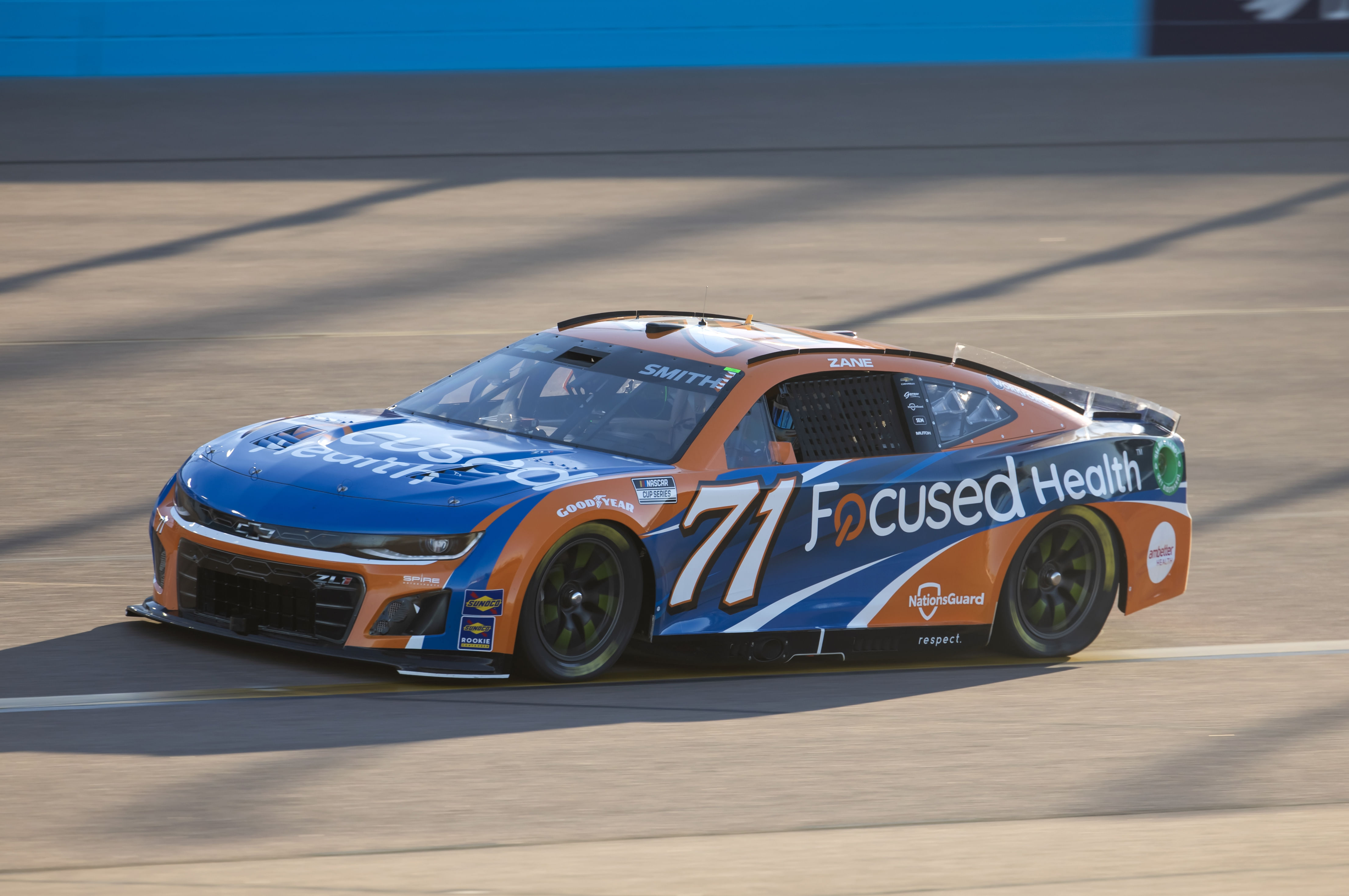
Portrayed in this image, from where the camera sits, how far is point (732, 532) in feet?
24.9

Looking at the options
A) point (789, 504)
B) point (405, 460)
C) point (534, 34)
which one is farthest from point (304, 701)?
point (534, 34)

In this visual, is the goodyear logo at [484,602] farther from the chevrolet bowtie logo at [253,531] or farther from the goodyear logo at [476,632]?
the chevrolet bowtie logo at [253,531]

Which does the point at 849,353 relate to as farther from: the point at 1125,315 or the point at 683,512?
the point at 1125,315

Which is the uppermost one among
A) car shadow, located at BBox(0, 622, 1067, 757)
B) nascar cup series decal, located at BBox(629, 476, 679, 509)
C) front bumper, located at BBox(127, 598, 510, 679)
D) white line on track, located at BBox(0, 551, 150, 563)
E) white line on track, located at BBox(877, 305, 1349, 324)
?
white line on track, located at BBox(877, 305, 1349, 324)

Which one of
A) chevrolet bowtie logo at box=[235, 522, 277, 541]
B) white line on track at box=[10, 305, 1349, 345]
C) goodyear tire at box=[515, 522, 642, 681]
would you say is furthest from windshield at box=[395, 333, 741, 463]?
white line on track at box=[10, 305, 1349, 345]

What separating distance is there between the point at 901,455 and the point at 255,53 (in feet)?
59.4

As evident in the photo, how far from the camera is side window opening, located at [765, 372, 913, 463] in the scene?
7.94 metres

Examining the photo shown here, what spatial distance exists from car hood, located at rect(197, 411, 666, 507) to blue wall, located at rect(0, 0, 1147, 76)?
682 inches

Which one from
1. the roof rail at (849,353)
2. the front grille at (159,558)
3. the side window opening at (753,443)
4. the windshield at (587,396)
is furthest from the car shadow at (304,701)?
the roof rail at (849,353)

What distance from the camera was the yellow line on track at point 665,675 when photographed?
22.7 feet

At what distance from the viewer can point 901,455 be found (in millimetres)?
8133

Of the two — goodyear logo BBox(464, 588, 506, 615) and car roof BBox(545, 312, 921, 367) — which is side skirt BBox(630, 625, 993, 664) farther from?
car roof BBox(545, 312, 921, 367)

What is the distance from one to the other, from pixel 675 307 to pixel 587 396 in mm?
8212

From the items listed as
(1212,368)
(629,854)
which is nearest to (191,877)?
(629,854)
